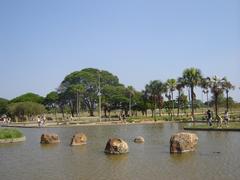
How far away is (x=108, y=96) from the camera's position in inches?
4929

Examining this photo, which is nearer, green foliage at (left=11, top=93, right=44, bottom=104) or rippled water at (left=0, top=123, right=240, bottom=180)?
rippled water at (left=0, top=123, right=240, bottom=180)

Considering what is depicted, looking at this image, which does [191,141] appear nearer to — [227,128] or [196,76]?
[227,128]

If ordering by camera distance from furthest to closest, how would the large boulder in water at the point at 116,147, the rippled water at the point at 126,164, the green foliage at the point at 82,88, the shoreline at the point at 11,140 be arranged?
the green foliage at the point at 82,88, the shoreline at the point at 11,140, the large boulder in water at the point at 116,147, the rippled water at the point at 126,164

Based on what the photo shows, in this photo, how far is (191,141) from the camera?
79.3 feet

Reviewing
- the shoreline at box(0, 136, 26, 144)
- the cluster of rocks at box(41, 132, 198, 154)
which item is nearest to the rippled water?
the cluster of rocks at box(41, 132, 198, 154)

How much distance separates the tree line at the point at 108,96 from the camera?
88375 millimetres

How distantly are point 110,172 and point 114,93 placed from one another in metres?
106

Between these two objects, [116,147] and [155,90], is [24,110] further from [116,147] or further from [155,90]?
[116,147]

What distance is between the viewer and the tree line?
88.4 meters

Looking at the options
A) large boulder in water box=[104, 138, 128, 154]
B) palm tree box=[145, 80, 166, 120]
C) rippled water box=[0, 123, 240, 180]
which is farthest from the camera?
palm tree box=[145, 80, 166, 120]

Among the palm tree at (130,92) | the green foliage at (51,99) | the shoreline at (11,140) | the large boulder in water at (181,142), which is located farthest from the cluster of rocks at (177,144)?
the green foliage at (51,99)

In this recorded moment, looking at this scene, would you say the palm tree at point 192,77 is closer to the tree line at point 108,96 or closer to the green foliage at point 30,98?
the tree line at point 108,96

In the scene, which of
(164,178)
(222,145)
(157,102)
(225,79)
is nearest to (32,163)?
(164,178)

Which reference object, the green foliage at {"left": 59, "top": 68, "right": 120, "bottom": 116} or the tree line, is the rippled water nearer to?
the tree line
